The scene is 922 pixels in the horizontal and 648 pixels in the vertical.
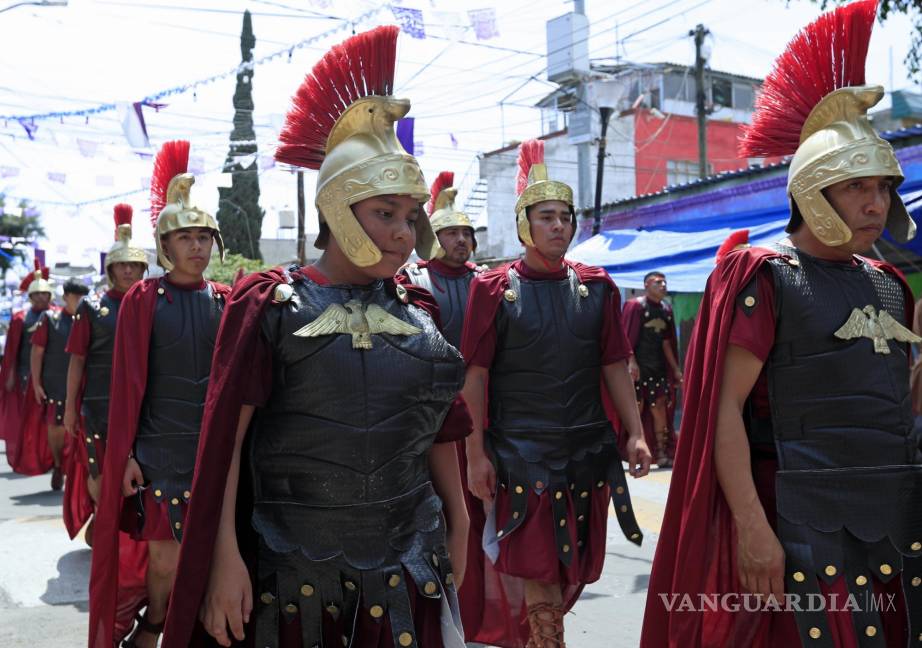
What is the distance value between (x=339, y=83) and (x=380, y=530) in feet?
4.20

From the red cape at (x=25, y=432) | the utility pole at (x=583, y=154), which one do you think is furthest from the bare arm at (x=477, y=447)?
the utility pole at (x=583, y=154)

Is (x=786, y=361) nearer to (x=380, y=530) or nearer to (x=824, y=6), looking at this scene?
(x=380, y=530)

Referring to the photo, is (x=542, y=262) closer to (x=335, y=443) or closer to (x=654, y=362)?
(x=335, y=443)

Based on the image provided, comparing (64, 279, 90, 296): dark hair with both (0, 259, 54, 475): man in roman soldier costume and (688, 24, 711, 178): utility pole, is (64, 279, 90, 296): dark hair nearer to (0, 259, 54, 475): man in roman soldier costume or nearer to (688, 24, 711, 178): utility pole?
(0, 259, 54, 475): man in roman soldier costume

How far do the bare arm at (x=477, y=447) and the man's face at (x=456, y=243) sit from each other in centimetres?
184

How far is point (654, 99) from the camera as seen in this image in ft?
103

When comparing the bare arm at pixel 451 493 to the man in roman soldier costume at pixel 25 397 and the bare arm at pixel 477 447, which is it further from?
the man in roman soldier costume at pixel 25 397

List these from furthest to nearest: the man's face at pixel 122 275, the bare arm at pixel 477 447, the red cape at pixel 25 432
A: the red cape at pixel 25 432 < the man's face at pixel 122 275 < the bare arm at pixel 477 447

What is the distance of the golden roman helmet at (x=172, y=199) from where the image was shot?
17.2ft

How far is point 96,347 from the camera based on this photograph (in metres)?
6.34

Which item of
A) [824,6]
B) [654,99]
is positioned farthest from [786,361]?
[654,99]

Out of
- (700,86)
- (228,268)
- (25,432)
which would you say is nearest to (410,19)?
(25,432)

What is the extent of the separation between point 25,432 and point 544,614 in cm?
846

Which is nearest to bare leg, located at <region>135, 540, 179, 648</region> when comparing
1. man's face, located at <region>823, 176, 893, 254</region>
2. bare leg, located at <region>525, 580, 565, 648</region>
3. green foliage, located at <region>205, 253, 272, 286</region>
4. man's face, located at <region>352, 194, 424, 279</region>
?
bare leg, located at <region>525, 580, 565, 648</region>
